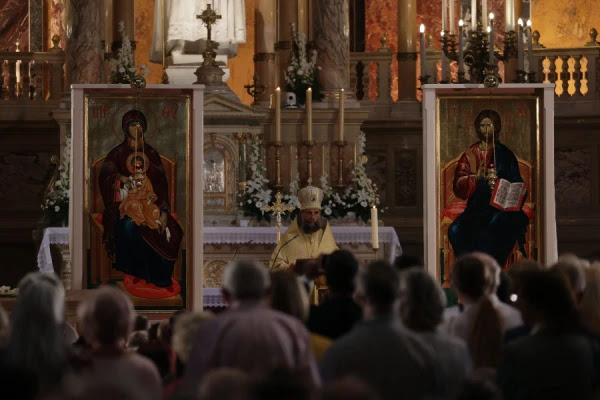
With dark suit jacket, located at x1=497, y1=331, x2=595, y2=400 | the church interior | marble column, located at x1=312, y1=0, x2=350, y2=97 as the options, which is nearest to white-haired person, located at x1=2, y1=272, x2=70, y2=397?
dark suit jacket, located at x1=497, y1=331, x2=595, y2=400

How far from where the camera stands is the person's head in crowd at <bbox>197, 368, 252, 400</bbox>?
4.23m

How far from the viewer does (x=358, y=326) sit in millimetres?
5691

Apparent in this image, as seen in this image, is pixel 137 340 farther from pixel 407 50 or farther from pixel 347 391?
pixel 407 50

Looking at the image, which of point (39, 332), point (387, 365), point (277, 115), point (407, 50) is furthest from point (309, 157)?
point (387, 365)

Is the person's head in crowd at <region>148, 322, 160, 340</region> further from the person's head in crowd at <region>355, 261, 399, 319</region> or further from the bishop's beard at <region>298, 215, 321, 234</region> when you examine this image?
the bishop's beard at <region>298, 215, 321, 234</region>

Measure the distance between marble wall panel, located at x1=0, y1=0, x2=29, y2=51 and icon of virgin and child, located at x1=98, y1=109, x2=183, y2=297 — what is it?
764 cm

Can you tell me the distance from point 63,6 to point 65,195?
491 centimetres

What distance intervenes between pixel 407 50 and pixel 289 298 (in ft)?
38.1

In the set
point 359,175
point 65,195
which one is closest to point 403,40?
point 359,175

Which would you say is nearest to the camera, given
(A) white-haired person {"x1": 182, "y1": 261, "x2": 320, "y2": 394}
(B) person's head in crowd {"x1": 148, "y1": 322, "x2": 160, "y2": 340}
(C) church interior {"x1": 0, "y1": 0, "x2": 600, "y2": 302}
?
(A) white-haired person {"x1": 182, "y1": 261, "x2": 320, "y2": 394}

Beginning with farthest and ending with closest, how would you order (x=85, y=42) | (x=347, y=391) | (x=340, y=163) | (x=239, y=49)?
(x=239, y=49) → (x=85, y=42) → (x=340, y=163) → (x=347, y=391)

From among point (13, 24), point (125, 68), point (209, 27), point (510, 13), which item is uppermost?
point (13, 24)

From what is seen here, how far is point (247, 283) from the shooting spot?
5.96 m

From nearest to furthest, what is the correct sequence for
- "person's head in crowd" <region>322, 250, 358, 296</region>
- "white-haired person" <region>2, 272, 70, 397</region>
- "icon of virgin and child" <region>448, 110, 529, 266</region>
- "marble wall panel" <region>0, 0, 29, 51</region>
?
"white-haired person" <region>2, 272, 70, 397</region>
"person's head in crowd" <region>322, 250, 358, 296</region>
"icon of virgin and child" <region>448, 110, 529, 266</region>
"marble wall panel" <region>0, 0, 29, 51</region>
